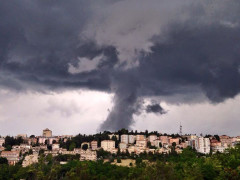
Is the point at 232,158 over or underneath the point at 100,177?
over

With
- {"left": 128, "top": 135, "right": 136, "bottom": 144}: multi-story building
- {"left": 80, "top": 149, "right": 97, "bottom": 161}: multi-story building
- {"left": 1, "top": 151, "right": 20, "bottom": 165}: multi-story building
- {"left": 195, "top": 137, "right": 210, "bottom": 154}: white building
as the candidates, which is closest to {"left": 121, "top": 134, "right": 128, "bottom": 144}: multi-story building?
{"left": 128, "top": 135, "right": 136, "bottom": 144}: multi-story building

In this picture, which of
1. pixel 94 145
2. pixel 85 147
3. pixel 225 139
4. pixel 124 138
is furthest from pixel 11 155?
pixel 225 139

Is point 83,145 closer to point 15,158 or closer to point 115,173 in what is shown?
point 15,158

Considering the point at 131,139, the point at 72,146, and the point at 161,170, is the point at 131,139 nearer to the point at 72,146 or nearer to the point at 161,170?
the point at 72,146

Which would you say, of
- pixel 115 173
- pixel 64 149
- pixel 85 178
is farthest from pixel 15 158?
pixel 85 178

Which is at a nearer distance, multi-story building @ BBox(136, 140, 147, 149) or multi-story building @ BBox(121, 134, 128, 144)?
multi-story building @ BBox(136, 140, 147, 149)

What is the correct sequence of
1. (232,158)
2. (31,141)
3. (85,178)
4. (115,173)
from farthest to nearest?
(31,141) → (115,173) → (85,178) → (232,158)

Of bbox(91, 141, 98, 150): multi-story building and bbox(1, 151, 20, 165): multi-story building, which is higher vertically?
bbox(91, 141, 98, 150): multi-story building

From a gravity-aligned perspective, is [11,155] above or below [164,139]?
below

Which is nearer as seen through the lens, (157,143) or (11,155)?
(11,155)

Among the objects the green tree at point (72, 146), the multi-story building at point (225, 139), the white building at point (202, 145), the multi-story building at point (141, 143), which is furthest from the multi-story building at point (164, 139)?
the green tree at point (72, 146)

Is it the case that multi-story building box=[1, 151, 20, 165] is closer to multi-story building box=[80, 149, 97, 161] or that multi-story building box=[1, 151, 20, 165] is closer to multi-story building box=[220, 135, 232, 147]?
multi-story building box=[80, 149, 97, 161]
